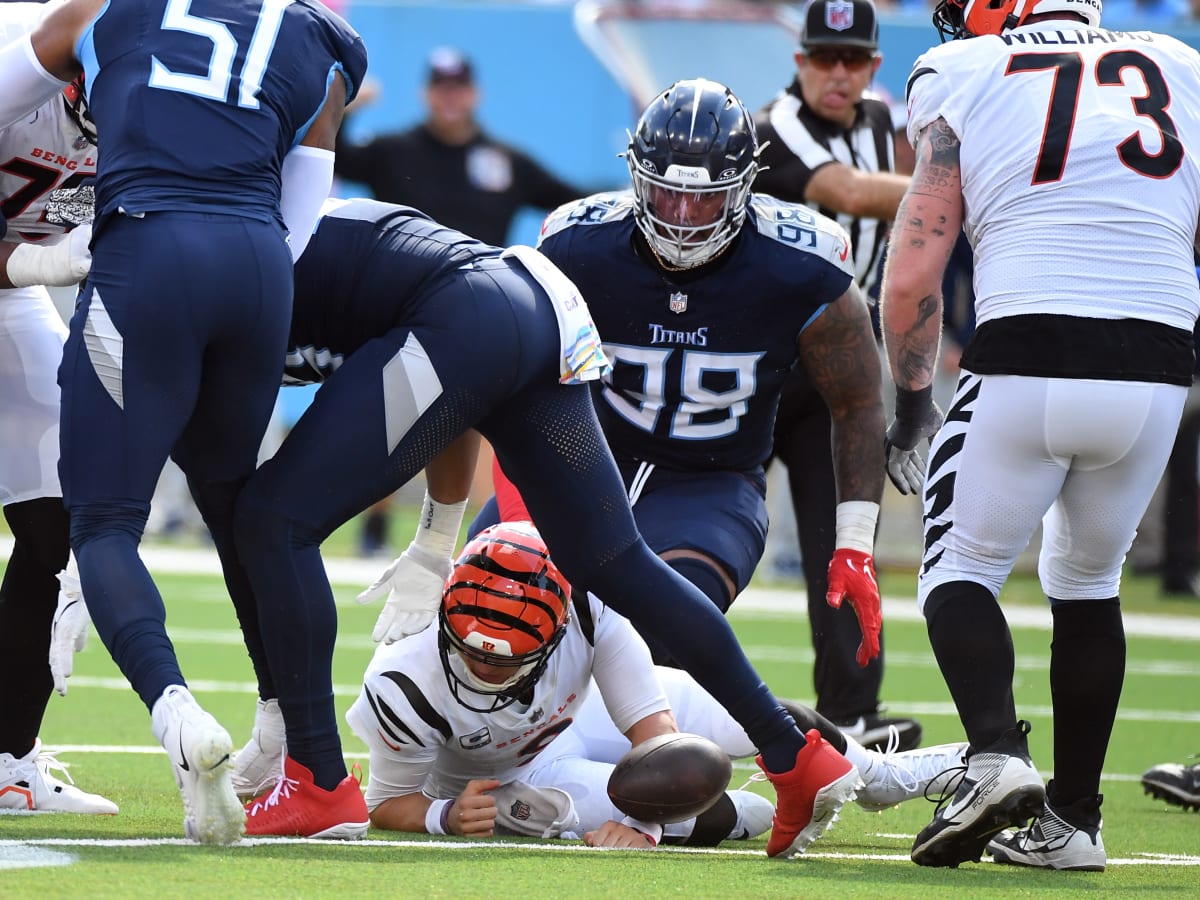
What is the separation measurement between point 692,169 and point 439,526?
1.03 metres

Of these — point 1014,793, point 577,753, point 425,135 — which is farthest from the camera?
point 425,135

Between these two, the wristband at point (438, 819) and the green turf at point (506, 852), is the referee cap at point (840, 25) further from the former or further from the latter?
the wristband at point (438, 819)

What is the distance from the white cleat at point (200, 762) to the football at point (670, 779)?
842 mm

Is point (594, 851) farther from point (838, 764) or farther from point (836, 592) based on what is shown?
point (836, 592)

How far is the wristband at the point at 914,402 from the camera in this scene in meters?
4.18

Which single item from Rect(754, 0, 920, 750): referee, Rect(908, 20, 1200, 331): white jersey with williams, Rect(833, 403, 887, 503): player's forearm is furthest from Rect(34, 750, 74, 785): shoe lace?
Rect(908, 20, 1200, 331): white jersey with williams

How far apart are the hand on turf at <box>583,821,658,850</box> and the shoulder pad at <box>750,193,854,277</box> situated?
153cm

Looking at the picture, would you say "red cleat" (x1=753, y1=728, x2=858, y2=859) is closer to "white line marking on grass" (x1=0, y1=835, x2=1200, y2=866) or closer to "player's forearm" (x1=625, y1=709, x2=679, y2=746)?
"white line marking on grass" (x1=0, y1=835, x2=1200, y2=866)

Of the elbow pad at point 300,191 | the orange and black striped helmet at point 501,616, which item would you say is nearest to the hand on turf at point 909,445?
the orange and black striped helmet at point 501,616

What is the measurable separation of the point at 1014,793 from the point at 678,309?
164 centimetres

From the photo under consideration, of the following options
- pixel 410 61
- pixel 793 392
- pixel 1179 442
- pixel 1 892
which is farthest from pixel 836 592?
pixel 410 61

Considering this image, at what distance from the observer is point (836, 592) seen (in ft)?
14.1

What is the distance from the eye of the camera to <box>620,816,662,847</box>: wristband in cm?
400

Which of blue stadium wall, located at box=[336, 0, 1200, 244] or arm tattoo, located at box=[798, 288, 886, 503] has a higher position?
arm tattoo, located at box=[798, 288, 886, 503]
